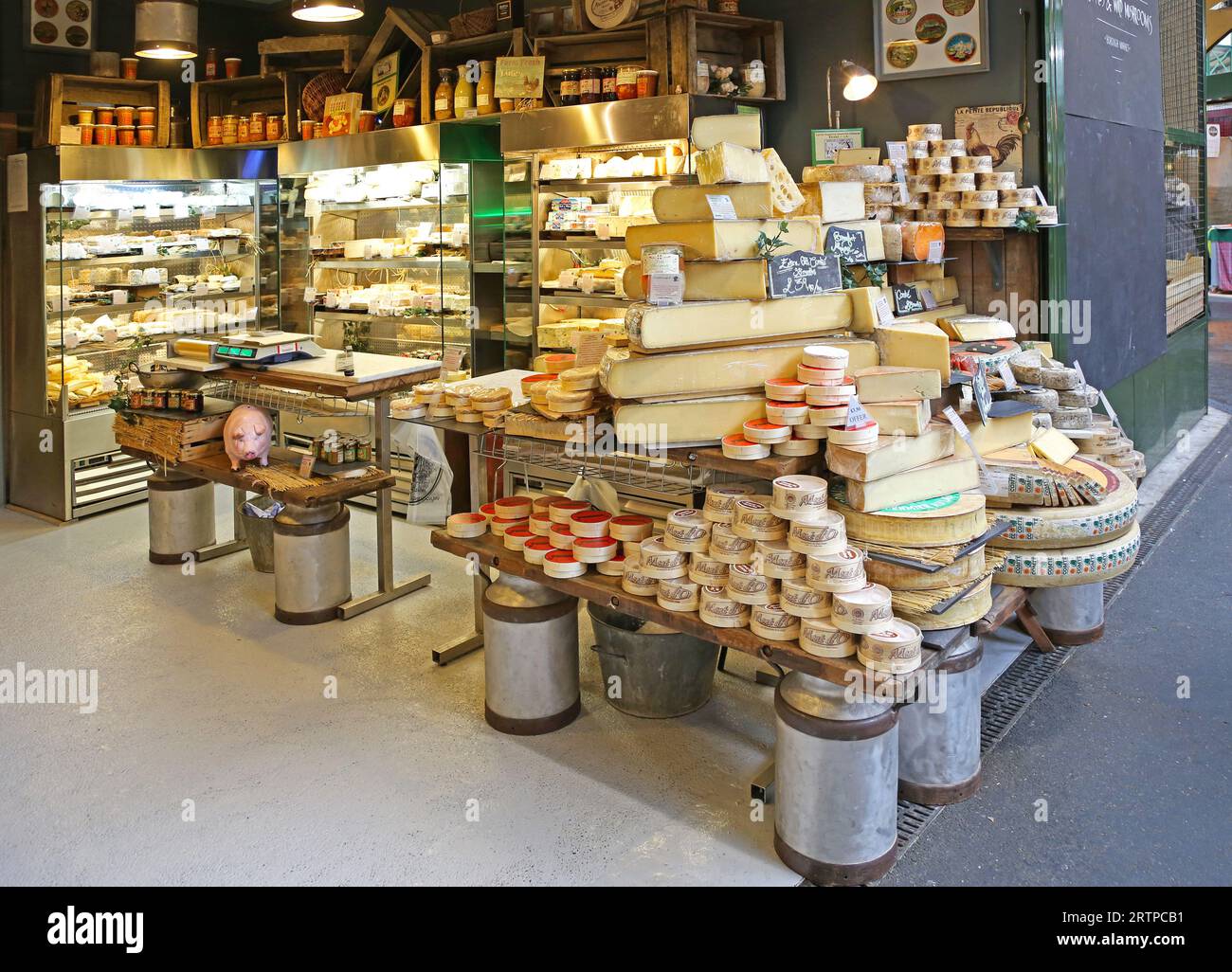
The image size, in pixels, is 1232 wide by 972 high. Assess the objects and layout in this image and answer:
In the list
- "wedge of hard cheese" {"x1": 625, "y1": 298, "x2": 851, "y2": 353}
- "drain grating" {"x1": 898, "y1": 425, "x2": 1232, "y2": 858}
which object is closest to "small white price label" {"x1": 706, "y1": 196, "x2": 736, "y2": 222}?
"wedge of hard cheese" {"x1": 625, "y1": 298, "x2": 851, "y2": 353}

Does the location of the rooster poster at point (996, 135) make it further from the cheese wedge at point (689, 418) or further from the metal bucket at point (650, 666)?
the metal bucket at point (650, 666)

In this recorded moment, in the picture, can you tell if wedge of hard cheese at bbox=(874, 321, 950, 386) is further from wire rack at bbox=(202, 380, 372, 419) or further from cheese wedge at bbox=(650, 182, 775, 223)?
wire rack at bbox=(202, 380, 372, 419)

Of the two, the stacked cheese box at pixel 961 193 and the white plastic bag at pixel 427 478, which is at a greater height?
the stacked cheese box at pixel 961 193

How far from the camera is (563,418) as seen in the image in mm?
3408

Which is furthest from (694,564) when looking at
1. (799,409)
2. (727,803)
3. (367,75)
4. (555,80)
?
(367,75)

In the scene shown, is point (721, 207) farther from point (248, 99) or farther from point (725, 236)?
point (248, 99)

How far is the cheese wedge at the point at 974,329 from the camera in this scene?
4211 mm

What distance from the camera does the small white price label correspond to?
10.1 feet

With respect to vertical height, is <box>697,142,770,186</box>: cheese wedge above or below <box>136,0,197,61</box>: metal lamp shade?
below

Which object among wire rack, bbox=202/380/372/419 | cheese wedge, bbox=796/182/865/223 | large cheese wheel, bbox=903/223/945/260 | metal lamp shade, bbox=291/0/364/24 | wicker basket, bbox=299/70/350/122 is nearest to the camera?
cheese wedge, bbox=796/182/865/223

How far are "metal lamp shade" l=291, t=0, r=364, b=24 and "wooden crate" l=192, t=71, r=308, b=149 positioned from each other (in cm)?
245

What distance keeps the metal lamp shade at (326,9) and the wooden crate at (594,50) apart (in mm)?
1476

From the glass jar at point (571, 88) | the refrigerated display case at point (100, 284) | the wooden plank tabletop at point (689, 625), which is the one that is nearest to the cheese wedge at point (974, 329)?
the wooden plank tabletop at point (689, 625)
